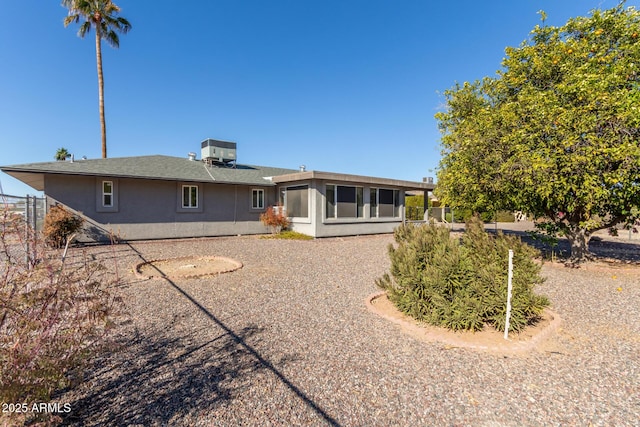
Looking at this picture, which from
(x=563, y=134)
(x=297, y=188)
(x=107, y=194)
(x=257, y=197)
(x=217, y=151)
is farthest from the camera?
(x=217, y=151)

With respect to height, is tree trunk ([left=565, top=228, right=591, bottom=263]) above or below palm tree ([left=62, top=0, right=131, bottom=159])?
below

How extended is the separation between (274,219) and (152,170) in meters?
6.26

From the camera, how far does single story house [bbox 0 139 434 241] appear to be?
38.4ft

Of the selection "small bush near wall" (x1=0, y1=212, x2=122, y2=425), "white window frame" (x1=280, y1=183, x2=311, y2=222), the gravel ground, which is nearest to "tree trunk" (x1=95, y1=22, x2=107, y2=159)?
"white window frame" (x1=280, y1=183, x2=311, y2=222)

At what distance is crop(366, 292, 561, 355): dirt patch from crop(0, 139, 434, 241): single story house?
9774mm

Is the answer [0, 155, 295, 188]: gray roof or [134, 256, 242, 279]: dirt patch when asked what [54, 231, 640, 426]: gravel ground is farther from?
[0, 155, 295, 188]: gray roof

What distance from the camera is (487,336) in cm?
388

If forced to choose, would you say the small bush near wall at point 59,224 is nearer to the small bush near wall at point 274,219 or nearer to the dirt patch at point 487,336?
the small bush near wall at point 274,219

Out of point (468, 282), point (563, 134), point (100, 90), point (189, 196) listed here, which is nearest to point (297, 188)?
point (189, 196)

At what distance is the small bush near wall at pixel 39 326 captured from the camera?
75.4 inches

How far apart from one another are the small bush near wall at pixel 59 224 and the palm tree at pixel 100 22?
9.53 meters

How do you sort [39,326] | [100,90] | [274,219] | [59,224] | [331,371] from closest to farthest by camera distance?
[39,326] < [331,371] < [59,224] < [274,219] < [100,90]

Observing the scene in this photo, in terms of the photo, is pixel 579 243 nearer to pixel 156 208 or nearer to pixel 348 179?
pixel 348 179

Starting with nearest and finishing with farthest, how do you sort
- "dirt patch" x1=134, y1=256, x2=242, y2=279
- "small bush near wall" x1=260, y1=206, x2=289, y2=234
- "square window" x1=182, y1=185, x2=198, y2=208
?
"dirt patch" x1=134, y1=256, x2=242, y2=279 → "square window" x1=182, y1=185, x2=198, y2=208 → "small bush near wall" x1=260, y1=206, x2=289, y2=234
